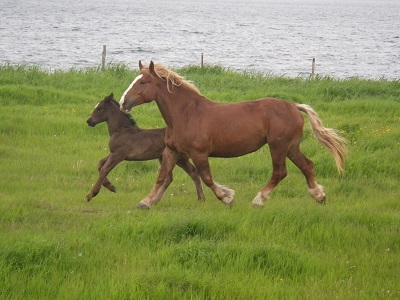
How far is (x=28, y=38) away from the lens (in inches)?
2297

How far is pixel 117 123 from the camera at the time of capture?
1258cm

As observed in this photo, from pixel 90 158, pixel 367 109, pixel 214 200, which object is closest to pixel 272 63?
pixel 367 109

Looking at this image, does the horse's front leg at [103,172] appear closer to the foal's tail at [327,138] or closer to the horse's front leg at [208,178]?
the horse's front leg at [208,178]

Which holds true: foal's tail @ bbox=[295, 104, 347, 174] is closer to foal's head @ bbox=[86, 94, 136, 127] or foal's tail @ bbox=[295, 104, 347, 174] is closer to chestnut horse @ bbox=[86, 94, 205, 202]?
chestnut horse @ bbox=[86, 94, 205, 202]

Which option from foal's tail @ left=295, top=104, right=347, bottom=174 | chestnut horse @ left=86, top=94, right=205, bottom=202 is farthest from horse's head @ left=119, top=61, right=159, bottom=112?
foal's tail @ left=295, top=104, right=347, bottom=174

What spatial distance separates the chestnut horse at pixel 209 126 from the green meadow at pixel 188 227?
0.49 meters

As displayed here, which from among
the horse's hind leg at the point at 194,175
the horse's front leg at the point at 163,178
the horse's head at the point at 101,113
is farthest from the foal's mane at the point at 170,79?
the horse's head at the point at 101,113

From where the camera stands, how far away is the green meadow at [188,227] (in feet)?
25.1

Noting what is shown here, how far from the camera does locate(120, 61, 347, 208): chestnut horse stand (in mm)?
11117

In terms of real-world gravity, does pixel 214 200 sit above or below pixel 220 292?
below

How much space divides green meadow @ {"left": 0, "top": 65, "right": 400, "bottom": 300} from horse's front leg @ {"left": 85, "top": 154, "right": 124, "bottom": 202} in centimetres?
23

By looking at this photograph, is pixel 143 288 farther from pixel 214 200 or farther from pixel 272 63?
pixel 272 63

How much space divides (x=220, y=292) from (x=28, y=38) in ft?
175

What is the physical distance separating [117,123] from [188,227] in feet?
11.7
